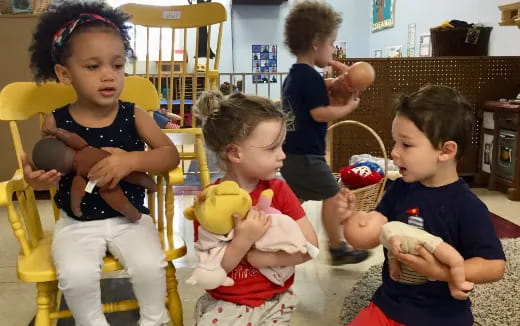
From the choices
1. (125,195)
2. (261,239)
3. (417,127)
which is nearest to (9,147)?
(125,195)

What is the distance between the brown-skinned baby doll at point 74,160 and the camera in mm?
1191

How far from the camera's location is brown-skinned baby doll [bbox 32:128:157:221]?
1.19 metres

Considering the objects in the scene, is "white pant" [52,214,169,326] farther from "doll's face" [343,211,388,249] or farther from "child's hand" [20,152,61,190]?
"doll's face" [343,211,388,249]

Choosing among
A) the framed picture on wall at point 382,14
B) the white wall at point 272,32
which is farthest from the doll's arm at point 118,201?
the framed picture on wall at point 382,14

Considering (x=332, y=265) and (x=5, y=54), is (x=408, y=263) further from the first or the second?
(x=5, y=54)

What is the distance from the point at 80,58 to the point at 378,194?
52.7 inches

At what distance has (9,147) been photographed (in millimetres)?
2873

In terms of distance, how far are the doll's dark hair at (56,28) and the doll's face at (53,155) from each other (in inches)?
9.8

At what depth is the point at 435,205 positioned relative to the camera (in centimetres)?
101

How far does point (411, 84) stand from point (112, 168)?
237cm

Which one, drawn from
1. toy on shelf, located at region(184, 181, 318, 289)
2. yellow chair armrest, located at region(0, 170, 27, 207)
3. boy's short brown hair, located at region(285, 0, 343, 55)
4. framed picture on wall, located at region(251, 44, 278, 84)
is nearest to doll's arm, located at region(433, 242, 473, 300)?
toy on shelf, located at region(184, 181, 318, 289)

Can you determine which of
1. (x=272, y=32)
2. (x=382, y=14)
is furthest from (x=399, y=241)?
(x=272, y=32)

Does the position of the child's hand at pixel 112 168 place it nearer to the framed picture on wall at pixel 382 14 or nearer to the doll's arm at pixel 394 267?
the doll's arm at pixel 394 267

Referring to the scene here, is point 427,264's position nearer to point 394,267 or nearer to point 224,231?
point 394,267
